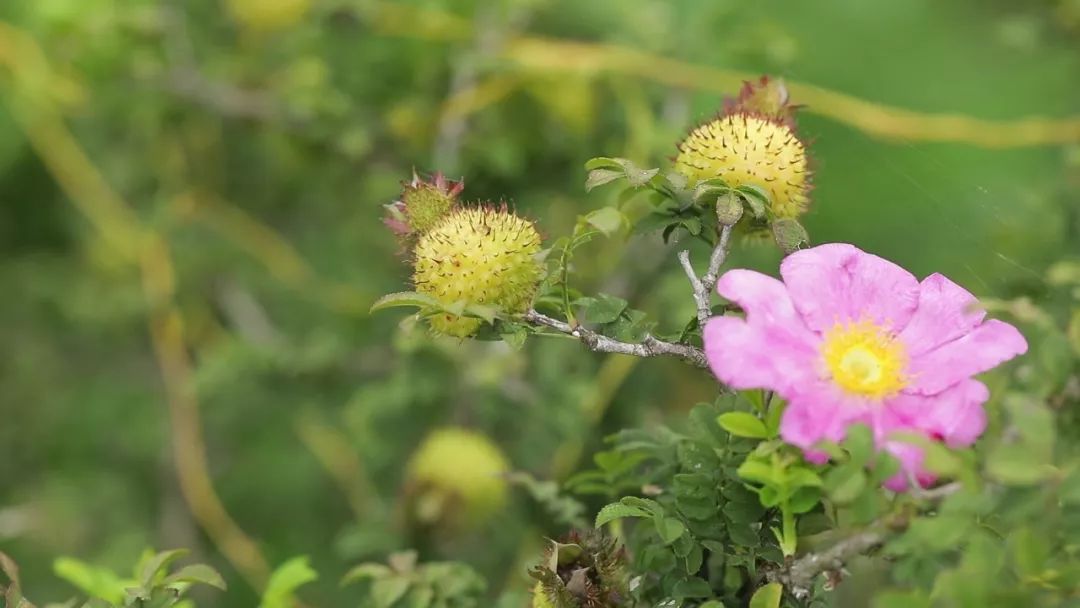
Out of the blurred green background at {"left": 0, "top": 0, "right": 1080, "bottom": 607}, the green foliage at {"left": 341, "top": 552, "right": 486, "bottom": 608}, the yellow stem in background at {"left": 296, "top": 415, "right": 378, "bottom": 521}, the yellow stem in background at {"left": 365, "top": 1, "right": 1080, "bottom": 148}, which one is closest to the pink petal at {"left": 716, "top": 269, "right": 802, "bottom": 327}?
the green foliage at {"left": 341, "top": 552, "right": 486, "bottom": 608}

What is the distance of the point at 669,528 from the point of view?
497 millimetres

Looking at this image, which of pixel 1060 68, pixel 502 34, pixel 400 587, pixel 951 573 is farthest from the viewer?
pixel 1060 68

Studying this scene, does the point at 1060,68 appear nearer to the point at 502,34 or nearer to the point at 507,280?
the point at 502,34

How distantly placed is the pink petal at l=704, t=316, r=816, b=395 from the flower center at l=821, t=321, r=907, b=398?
0.8 inches

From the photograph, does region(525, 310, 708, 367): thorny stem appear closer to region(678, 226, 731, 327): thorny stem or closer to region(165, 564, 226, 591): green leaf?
region(678, 226, 731, 327): thorny stem

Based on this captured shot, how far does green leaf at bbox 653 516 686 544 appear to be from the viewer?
49cm

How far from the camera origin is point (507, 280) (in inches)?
20.5

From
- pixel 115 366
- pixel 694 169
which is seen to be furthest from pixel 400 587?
Answer: pixel 115 366

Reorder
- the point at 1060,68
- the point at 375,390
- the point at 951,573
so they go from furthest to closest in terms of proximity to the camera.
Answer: the point at 1060,68 < the point at 375,390 < the point at 951,573

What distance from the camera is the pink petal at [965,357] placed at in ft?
1.52

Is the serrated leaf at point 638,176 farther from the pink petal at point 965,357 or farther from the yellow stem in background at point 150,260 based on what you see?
the yellow stem in background at point 150,260

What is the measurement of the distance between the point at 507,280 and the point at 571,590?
0.54 feet

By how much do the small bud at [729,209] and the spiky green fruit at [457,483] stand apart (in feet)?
1.57

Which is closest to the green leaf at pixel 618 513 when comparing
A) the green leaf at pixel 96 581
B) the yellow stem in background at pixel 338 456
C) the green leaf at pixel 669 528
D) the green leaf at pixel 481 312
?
Result: the green leaf at pixel 669 528
